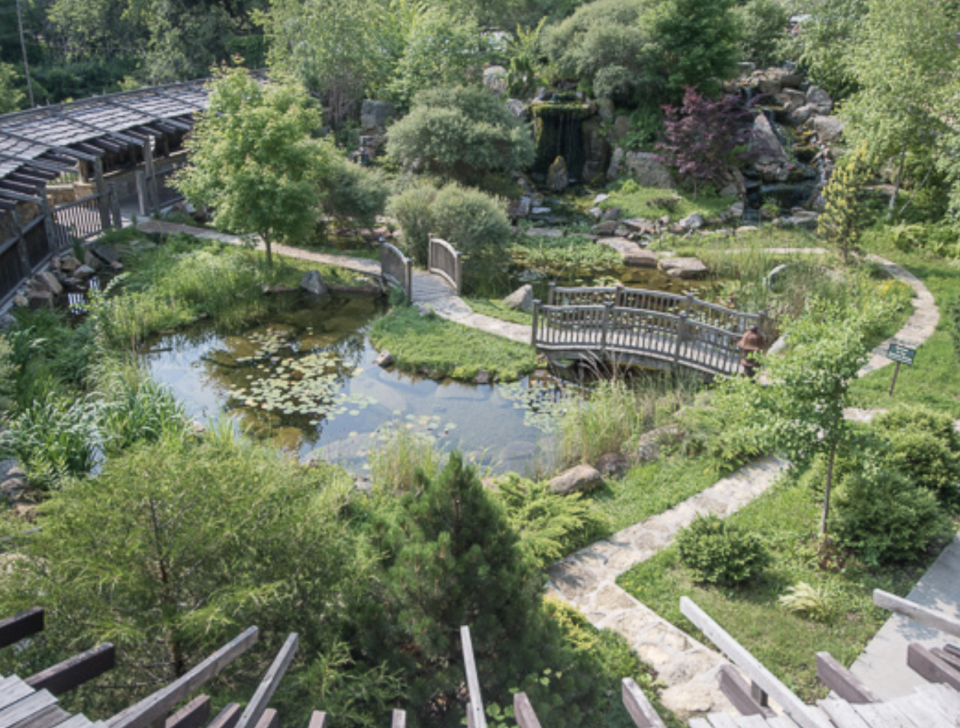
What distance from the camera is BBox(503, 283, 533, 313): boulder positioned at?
51.4 ft

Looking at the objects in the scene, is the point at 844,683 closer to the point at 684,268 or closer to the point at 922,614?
the point at 922,614

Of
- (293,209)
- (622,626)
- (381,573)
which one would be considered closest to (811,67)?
(293,209)

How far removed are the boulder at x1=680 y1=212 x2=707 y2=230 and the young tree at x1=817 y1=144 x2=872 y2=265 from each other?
5.04m

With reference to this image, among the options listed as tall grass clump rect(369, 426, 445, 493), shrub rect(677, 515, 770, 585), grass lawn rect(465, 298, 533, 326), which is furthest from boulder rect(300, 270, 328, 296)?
shrub rect(677, 515, 770, 585)

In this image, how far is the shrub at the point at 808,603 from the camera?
6891 millimetres

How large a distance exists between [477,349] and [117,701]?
31.5ft

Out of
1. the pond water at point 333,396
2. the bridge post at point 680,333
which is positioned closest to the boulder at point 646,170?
the bridge post at point 680,333

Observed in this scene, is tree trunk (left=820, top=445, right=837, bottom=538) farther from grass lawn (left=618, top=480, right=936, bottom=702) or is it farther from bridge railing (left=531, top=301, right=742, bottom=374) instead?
bridge railing (left=531, top=301, right=742, bottom=374)

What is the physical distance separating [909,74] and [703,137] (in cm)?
640

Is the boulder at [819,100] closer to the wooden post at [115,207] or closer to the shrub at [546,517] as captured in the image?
the wooden post at [115,207]

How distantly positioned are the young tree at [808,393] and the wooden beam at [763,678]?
365cm

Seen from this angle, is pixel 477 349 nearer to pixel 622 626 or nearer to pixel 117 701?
pixel 622 626

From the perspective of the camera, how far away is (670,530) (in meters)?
8.39

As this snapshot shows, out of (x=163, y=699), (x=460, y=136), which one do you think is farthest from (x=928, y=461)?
(x=460, y=136)
